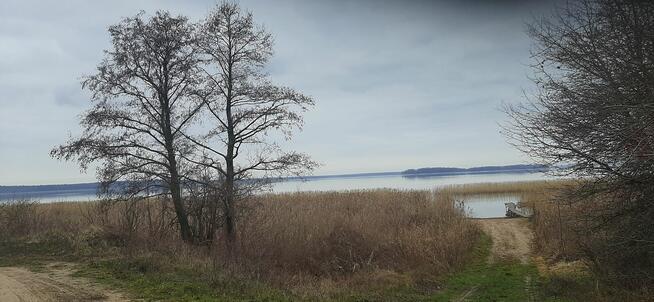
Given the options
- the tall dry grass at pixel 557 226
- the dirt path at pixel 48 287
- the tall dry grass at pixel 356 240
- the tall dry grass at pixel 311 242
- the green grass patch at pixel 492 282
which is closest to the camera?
the dirt path at pixel 48 287

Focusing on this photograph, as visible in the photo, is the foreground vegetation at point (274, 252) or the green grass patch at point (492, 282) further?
the green grass patch at point (492, 282)

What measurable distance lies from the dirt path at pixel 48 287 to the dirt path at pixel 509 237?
37.7 feet

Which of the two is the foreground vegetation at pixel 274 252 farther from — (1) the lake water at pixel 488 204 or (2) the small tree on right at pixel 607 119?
(1) the lake water at pixel 488 204

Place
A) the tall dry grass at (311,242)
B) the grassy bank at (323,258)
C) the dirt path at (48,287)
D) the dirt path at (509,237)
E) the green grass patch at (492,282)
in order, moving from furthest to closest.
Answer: the dirt path at (509,237)
the tall dry grass at (311,242)
the green grass patch at (492,282)
the grassy bank at (323,258)
the dirt path at (48,287)

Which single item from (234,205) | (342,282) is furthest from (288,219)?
(342,282)

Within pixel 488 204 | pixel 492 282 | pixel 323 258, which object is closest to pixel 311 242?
pixel 323 258

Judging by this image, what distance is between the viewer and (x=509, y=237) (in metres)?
19.3

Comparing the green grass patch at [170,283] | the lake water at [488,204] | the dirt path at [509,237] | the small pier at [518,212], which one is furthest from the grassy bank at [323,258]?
the lake water at [488,204]

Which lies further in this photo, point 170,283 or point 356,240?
point 356,240

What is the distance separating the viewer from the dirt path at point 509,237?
16.4 m

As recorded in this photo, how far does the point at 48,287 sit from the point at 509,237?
15.8m

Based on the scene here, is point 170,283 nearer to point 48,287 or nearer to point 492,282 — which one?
point 48,287

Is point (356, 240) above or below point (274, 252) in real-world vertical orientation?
above

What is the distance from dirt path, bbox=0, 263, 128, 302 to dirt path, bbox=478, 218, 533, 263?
1150cm
